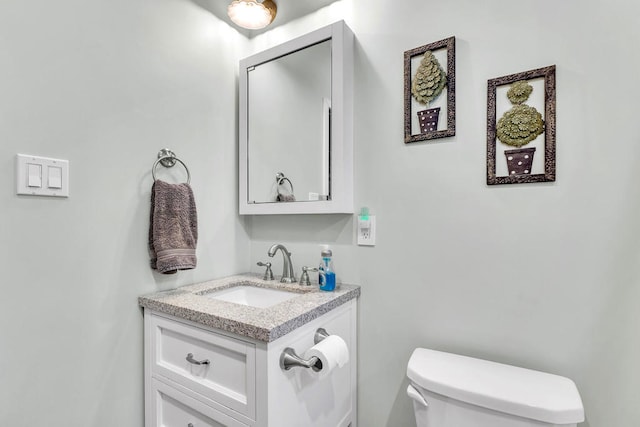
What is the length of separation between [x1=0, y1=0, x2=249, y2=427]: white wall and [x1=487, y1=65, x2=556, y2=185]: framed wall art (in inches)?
48.8

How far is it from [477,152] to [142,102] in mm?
1310

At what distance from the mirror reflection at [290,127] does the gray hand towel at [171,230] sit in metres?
0.39

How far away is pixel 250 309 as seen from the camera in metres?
1.04

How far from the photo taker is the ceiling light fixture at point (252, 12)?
1.42 meters

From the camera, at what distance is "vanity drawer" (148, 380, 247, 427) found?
0.99 metres

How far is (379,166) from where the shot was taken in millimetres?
1295

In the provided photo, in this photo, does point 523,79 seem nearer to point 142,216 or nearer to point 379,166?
point 379,166

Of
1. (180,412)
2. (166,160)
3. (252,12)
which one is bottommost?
(180,412)

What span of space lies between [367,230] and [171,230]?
2.65 ft

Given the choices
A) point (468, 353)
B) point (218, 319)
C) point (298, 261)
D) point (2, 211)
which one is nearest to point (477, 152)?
point (468, 353)

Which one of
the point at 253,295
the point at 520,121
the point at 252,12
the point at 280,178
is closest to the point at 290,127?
the point at 280,178

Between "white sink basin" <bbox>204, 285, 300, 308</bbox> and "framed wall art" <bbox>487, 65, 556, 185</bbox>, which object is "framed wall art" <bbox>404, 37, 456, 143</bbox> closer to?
"framed wall art" <bbox>487, 65, 556, 185</bbox>

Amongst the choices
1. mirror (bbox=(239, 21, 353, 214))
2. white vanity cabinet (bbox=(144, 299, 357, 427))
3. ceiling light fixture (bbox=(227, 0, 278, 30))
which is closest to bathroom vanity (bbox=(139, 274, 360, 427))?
white vanity cabinet (bbox=(144, 299, 357, 427))

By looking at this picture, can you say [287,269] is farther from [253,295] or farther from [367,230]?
[367,230]
